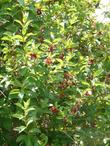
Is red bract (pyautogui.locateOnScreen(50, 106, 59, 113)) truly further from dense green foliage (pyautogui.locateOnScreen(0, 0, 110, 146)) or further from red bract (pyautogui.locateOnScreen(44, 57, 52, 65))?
red bract (pyautogui.locateOnScreen(44, 57, 52, 65))

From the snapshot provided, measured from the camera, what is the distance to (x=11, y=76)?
3146mm

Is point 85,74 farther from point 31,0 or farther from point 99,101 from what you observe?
point 31,0

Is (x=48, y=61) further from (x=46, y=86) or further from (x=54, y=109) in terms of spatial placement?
(x=54, y=109)

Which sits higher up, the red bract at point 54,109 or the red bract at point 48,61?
the red bract at point 48,61

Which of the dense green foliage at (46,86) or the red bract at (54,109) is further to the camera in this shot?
the red bract at (54,109)

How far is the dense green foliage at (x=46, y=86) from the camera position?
304 centimetres

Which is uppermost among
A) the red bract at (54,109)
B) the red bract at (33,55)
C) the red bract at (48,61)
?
the red bract at (33,55)

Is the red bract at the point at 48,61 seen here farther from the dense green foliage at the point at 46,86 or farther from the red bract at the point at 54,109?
the red bract at the point at 54,109

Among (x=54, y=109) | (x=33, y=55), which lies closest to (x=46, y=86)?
(x=54, y=109)

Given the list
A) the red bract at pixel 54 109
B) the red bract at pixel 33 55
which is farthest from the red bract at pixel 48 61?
the red bract at pixel 54 109

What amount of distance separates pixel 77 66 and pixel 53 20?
853 mm

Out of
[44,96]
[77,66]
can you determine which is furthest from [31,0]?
[44,96]

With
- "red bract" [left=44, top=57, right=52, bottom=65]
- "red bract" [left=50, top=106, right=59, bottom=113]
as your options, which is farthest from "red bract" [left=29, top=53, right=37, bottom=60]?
"red bract" [left=50, top=106, right=59, bottom=113]

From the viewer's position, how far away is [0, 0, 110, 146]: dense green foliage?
120 inches
